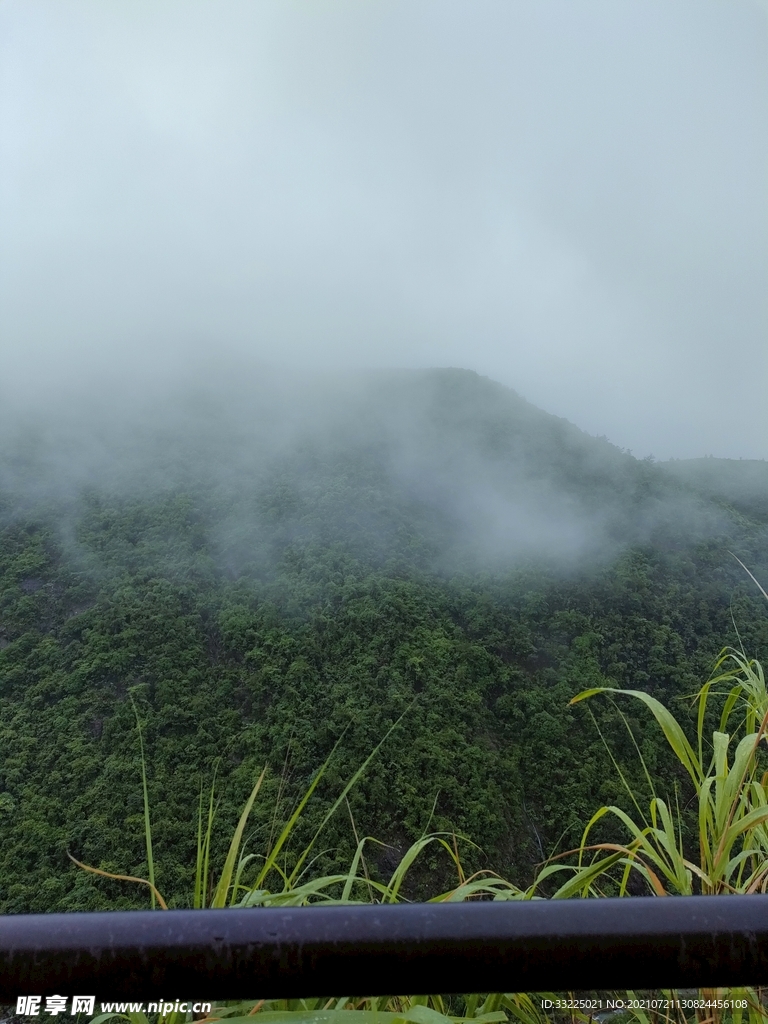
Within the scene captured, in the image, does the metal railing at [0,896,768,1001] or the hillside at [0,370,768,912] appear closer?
the metal railing at [0,896,768,1001]

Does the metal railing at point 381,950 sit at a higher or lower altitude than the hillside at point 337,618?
higher

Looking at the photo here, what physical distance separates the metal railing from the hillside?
5.66 metres

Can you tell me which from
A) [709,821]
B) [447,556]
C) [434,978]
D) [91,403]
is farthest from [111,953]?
[91,403]

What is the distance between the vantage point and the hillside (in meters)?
18.5

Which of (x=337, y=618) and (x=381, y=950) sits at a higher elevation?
(x=381, y=950)

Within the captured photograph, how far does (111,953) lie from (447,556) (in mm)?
36891

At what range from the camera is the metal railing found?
1.38 ft

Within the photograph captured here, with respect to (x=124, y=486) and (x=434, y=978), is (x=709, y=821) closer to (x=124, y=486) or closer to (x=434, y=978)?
(x=434, y=978)

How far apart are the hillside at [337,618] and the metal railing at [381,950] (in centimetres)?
566

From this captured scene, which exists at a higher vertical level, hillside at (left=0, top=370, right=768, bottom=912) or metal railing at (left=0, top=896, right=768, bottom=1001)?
metal railing at (left=0, top=896, right=768, bottom=1001)

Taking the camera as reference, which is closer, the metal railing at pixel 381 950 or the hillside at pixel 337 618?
the metal railing at pixel 381 950

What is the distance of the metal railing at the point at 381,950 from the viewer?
42 centimetres

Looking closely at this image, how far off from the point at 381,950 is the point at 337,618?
2915 centimetres

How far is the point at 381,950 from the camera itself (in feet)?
1.39
